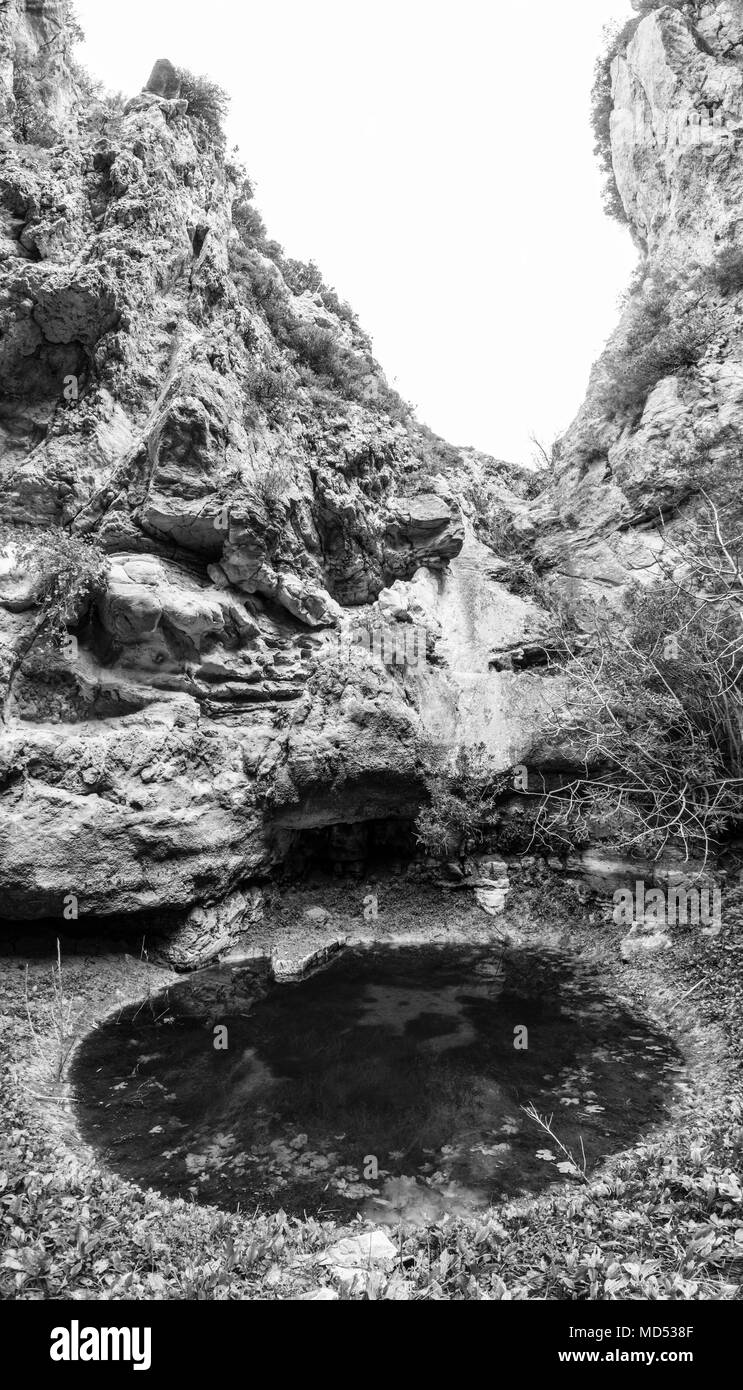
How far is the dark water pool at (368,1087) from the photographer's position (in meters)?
7.25

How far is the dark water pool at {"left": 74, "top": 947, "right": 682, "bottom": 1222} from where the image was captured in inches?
286

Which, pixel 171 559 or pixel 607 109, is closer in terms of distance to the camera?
pixel 171 559

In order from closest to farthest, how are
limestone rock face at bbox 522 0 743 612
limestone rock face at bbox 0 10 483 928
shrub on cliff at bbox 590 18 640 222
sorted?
1. limestone rock face at bbox 0 10 483 928
2. limestone rock face at bbox 522 0 743 612
3. shrub on cliff at bbox 590 18 640 222

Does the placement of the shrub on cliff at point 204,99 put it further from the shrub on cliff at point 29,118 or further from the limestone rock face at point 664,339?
the limestone rock face at point 664,339

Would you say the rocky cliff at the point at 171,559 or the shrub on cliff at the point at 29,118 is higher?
the shrub on cliff at the point at 29,118

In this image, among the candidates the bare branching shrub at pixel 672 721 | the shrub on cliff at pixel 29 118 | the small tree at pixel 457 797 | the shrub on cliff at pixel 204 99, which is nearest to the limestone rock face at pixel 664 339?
the bare branching shrub at pixel 672 721

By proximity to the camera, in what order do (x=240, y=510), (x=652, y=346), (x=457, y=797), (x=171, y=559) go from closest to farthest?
1. (x=457, y=797)
2. (x=240, y=510)
3. (x=171, y=559)
4. (x=652, y=346)

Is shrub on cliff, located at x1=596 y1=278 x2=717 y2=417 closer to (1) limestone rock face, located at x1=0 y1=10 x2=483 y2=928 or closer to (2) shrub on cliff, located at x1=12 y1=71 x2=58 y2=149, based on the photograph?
(1) limestone rock face, located at x1=0 y1=10 x2=483 y2=928

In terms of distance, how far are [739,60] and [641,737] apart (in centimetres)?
2779

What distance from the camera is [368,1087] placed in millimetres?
9102

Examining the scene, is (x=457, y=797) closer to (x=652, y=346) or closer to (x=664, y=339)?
(x=652, y=346)

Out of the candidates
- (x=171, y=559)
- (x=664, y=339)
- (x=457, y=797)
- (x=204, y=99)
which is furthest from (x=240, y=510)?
(x=204, y=99)

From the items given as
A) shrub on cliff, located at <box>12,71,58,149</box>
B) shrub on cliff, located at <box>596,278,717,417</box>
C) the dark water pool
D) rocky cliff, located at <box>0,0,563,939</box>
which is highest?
shrub on cliff, located at <box>12,71,58,149</box>

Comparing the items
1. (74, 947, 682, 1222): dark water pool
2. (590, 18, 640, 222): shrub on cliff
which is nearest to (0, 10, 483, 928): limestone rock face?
(74, 947, 682, 1222): dark water pool
